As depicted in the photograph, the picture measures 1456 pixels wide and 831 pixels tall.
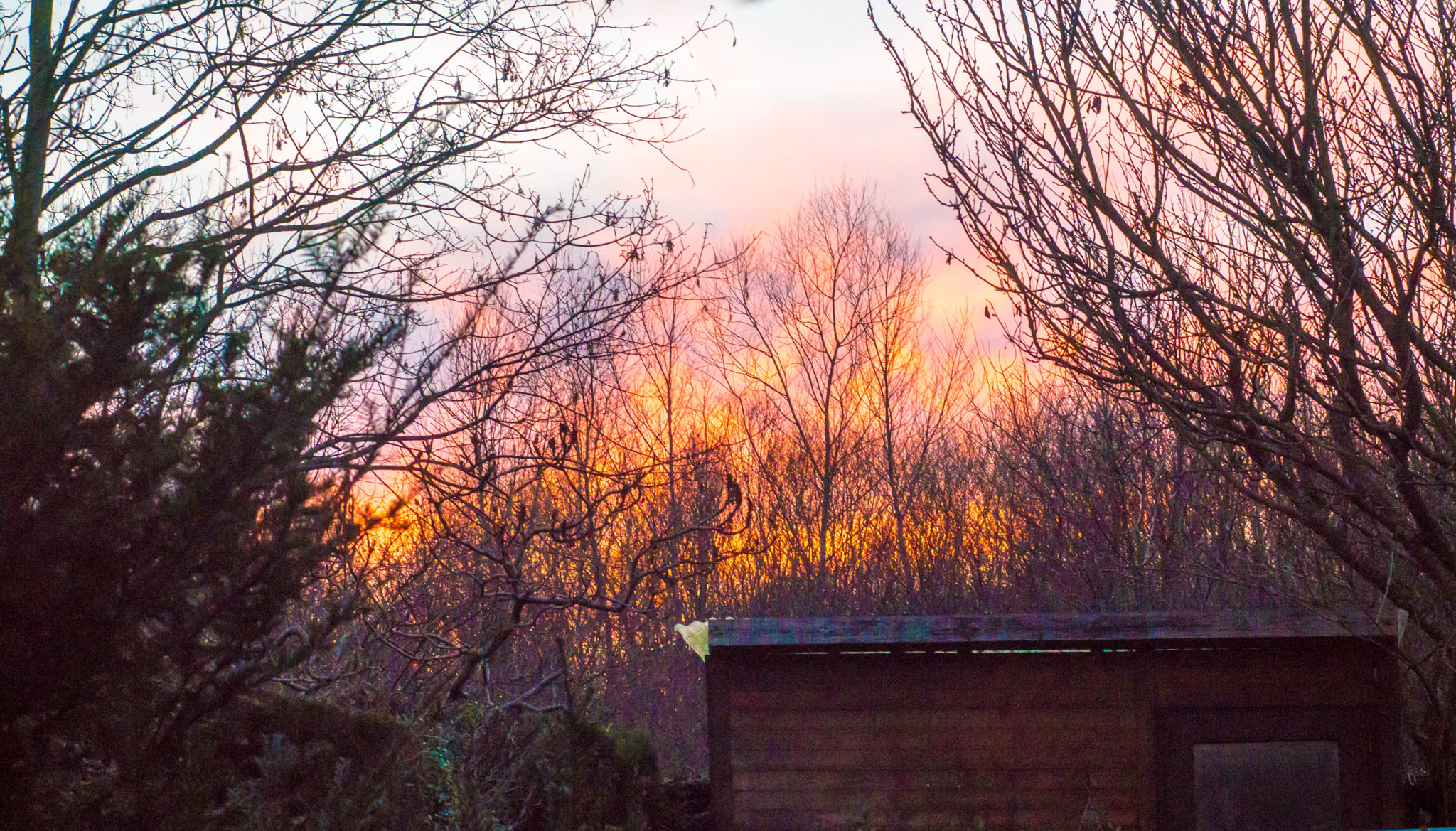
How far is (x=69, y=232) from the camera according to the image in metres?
Answer: 3.85

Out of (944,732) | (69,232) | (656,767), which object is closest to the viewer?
(69,232)

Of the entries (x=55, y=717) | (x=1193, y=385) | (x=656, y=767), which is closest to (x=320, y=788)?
(x=55, y=717)

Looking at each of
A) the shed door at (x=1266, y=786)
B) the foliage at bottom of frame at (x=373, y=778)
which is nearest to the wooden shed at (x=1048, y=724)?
the shed door at (x=1266, y=786)

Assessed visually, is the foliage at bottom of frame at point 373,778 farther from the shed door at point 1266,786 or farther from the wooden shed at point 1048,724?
the shed door at point 1266,786

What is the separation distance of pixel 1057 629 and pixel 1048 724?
0.74 meters

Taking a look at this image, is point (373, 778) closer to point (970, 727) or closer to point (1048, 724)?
point (970, 727)

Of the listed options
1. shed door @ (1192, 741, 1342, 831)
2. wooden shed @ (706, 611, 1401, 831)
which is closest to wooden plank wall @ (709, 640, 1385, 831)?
wooden shed @ (706, 611, 1401, 831)

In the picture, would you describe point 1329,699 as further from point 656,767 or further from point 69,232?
point 69,232

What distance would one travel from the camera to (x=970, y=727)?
25.4ft

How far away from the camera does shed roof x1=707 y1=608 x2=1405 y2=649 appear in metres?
7.36

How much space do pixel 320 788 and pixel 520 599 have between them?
260 cm

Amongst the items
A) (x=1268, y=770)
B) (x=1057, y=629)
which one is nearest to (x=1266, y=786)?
(x=1268, y=770)

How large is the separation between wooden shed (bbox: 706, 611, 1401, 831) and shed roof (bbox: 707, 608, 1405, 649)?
0.01 metres

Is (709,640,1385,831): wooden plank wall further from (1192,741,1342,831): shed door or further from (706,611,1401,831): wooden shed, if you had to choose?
(1192,741,1342,831): shed door
